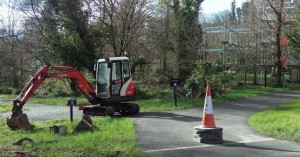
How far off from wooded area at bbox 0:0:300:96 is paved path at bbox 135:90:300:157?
25.5 ft

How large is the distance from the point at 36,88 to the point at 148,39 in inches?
615

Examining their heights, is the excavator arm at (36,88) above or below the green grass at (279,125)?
above

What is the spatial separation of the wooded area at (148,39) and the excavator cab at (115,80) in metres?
6.06

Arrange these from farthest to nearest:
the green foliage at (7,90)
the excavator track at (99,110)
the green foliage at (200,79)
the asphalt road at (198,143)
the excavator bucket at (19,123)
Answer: the green foliage at (7,90) → the green foliage at (200,79) → the excavator track at (99,110) → the excavator bucket at (19,123) → the asphalt road at (198,143)

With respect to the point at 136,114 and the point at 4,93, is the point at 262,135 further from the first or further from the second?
the point at 4,93

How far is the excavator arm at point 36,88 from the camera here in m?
14.3

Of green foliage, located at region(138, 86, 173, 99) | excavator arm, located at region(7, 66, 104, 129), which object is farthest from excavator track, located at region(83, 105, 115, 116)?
green foliage, located at region(138, 86, 173, 99)

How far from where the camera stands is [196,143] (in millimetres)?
10531

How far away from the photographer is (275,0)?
118 ft

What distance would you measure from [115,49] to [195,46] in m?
9.94

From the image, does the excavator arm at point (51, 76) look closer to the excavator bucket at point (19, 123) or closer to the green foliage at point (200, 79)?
the excavator bucket at point (19, 123)

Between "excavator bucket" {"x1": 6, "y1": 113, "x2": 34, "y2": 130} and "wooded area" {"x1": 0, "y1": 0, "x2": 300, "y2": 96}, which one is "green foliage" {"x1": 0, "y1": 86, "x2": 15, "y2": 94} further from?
"excavator bucket" {"x1": 6, "y1": 113, "x2": 34, "y2": 130}

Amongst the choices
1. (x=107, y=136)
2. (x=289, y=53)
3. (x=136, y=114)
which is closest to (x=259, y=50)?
(x=289, y=53)

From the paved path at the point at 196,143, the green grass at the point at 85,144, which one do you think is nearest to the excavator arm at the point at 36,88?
the green grass at the point at 85,144
